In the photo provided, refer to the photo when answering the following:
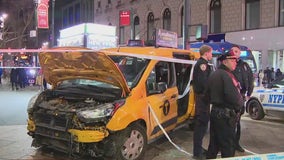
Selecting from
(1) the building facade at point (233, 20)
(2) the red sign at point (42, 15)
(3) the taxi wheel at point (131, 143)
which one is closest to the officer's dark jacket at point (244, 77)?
(3) the taxi wheel at point (131, 143)

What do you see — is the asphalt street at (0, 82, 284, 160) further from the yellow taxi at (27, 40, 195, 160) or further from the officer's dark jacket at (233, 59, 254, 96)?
the officer's dark jacket at (233, 59, 254, 96)

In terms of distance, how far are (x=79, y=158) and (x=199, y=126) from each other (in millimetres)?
2025

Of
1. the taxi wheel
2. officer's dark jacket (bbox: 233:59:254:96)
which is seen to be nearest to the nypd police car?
officer's dark jacket (bbox: 233:59:254:96)

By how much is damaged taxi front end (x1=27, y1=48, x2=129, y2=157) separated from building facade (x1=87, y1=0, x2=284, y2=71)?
10.7 metres

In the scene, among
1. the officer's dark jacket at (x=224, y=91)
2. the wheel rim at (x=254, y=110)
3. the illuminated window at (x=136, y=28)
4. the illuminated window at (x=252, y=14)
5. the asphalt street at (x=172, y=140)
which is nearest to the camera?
the officer's dark jacket at (x=224, y=91)

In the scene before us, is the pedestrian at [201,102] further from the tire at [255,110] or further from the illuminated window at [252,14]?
the illuminated window at [252,14]

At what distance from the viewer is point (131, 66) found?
24.3 ft

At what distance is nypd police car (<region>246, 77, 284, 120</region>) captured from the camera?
10.8m

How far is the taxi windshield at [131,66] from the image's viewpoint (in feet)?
23.4

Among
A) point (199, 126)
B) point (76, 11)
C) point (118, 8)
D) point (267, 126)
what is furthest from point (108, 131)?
point (76, 11)

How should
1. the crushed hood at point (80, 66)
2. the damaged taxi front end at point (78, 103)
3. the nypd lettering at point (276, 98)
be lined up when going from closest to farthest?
the damaged taxi front end at point (78, 103) < the crushed hood at point (80, 66) < the nypd lettering at point (276, 98)

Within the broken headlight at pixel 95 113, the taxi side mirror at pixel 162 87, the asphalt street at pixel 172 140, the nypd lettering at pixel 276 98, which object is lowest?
the asphalt street at pixel 172 140

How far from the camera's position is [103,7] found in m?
46.1

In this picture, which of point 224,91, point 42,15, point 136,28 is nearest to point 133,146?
point 224,91
